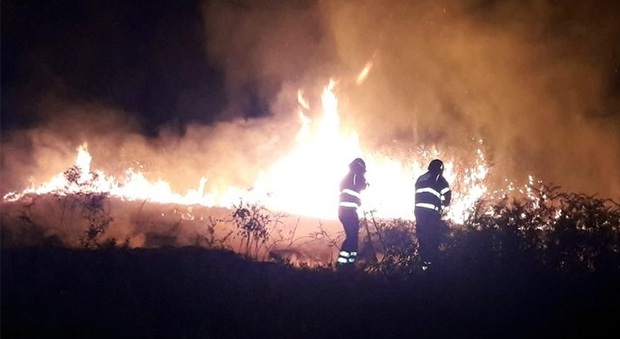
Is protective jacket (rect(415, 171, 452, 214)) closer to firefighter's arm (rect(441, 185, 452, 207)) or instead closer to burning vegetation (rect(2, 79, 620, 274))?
firefighter's arm (rect(441, 185, 452, 207))

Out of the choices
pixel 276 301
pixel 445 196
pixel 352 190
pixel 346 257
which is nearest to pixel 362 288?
pixel 276 301

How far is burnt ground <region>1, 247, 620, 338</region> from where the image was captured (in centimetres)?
533

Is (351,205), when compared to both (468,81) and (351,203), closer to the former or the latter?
(351,203)

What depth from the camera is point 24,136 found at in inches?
608

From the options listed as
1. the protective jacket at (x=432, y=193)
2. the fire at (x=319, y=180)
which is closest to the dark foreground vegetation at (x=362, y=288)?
the protective jacket at (x=432, y=193)

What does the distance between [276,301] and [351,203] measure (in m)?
3.37

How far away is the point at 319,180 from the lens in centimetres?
1337

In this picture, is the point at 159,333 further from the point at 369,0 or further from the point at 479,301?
the point at 369,0

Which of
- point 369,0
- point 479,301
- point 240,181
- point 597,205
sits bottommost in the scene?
point 479,301

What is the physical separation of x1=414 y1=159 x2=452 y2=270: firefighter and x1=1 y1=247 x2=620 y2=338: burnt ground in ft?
3.50

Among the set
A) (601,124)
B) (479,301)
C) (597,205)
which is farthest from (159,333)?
(601,124)

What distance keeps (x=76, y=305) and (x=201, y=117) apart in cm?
1188

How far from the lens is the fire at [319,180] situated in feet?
41.2

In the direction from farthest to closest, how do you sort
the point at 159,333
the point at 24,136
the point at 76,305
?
the point at 24,136, the point at 76,305, the point at 159,333
